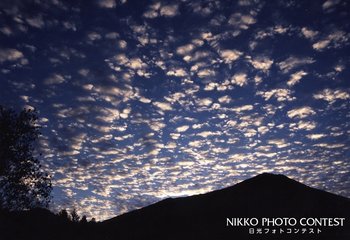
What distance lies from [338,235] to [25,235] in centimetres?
1478

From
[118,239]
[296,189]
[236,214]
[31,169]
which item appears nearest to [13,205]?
[31,169]

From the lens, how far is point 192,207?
32.7 feet

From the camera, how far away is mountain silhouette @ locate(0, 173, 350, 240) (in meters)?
8.28

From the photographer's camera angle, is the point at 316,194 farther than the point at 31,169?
No

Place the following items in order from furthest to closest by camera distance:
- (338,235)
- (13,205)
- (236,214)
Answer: (13,205), (236,214), (338,235)

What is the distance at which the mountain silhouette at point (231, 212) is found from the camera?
8.28m

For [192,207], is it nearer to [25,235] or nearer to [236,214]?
[236,214]

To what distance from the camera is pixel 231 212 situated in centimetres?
917

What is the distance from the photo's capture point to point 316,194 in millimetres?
8695

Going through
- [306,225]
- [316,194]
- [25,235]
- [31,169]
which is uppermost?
[31,169]

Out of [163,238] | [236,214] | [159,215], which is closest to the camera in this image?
[236,214]

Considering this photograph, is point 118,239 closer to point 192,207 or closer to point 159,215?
point 159,215

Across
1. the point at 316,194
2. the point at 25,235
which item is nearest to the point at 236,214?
the point at 316,194

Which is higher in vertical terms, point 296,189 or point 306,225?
point 296,189
